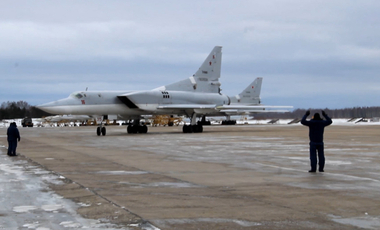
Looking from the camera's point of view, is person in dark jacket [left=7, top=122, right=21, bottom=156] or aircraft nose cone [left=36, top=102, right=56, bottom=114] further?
aircraft nose cone [left=36, top=102, right=56, bottom=114]

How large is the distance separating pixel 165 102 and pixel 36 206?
27.3m

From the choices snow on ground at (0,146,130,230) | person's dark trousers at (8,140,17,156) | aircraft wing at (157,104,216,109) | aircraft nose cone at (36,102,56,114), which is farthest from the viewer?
aircraft wing at (157,104,216,109)

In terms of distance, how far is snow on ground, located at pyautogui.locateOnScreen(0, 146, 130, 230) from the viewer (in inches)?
218

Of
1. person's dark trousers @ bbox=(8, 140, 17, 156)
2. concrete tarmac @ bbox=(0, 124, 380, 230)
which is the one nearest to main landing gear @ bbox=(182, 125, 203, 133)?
person's dark trousers @ bbox=(8, 140, 17, 156)

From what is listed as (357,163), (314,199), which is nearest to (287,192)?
(314,199)

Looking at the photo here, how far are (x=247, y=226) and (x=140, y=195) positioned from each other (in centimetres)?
249

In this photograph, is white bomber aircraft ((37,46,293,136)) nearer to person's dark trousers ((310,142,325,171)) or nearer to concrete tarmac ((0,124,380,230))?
concrete tarmac ((0,124,380,230))

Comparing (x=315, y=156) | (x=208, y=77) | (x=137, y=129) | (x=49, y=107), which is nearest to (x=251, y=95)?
(x=208, y=77)

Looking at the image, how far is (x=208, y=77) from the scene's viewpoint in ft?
125

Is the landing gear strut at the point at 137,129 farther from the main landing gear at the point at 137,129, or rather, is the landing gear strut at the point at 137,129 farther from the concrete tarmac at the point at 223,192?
the concrete tarmac at the point at 223,192

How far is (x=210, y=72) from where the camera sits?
3794cm

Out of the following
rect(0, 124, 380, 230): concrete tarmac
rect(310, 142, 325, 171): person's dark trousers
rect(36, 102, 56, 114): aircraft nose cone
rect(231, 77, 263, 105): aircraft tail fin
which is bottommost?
rect(0, 124, 380, 230): concrete tarmac

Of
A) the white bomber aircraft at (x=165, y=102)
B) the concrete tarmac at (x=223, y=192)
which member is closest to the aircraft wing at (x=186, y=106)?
the white bomber aircraft at (x=165, y=102)

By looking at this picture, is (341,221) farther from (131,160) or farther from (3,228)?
(131,160)
